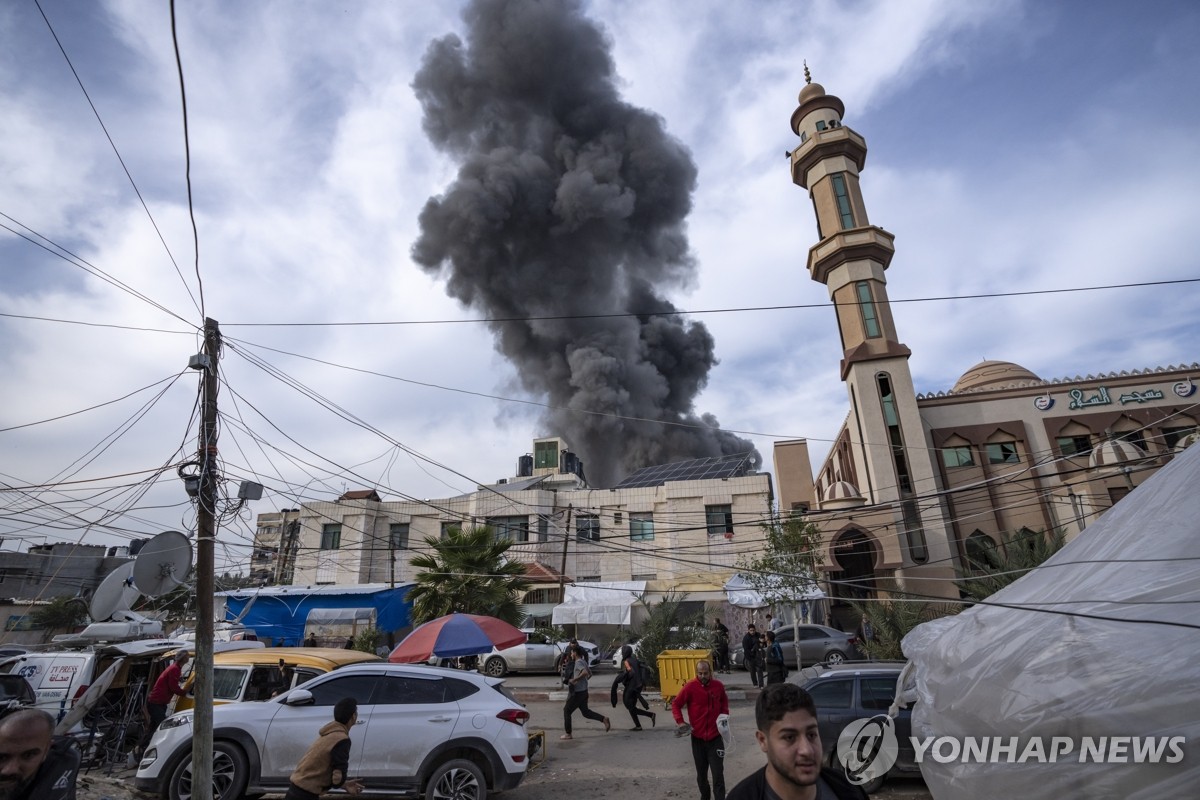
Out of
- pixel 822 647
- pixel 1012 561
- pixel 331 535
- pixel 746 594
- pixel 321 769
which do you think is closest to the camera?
pixel 321 769

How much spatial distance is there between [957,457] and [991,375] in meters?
10.7

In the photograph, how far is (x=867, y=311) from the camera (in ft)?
87.0

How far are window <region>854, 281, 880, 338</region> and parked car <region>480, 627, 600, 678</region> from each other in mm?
17136

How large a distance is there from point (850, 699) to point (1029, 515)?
66.9 feet

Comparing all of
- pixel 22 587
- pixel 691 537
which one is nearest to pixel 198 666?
pixel 691 537

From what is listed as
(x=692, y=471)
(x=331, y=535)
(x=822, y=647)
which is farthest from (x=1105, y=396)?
(x=331, y=535)

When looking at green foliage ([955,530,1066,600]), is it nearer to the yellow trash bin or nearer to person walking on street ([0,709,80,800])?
the yellow trash bin

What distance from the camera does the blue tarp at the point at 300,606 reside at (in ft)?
68.2

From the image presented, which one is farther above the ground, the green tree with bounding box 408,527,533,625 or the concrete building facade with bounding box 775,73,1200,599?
the concrete building facade with bounding box 775,73,1200,599

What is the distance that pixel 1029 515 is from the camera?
75.8 feet

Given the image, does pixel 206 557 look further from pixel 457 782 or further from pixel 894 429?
pixel 894 429

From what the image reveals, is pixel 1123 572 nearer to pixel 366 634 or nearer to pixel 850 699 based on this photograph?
pixel 850 699

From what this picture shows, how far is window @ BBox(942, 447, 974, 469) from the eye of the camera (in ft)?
79.0

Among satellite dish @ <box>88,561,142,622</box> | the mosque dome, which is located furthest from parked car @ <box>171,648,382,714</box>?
the mosque dome
